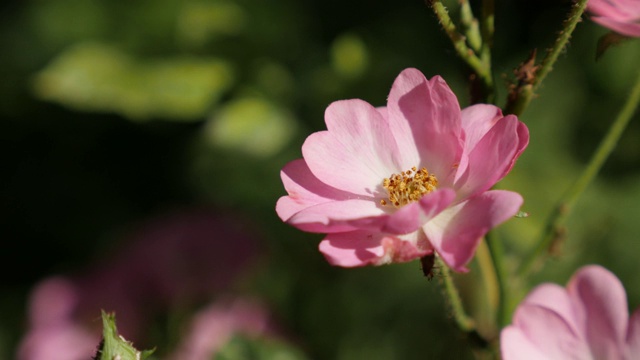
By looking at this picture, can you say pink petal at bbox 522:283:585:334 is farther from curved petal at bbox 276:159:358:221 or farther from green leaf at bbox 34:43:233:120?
green leaf at bbox 34:43:233:120

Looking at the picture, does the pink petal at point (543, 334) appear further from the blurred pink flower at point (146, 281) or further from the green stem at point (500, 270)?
the blurred pink flower at point (146, 281)

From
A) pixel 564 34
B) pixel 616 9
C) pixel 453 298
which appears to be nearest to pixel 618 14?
pixel 616 9

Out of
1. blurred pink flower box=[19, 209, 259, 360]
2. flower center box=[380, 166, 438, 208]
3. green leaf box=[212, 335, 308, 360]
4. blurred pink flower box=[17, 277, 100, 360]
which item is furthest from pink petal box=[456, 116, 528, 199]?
blurred pink flower box=[17, 277, 100, 360]

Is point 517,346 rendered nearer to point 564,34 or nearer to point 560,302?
point 560,302

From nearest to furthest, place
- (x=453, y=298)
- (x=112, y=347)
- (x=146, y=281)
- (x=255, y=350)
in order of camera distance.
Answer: (x=112, y=347)
(x=453, y=298)
(x=255, y=350)
(x=146, y=281)

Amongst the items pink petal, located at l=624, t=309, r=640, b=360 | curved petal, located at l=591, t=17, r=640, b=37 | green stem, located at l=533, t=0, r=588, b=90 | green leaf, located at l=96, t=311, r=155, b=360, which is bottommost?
pink petal, located at l=624, t=309, r=640, b=360

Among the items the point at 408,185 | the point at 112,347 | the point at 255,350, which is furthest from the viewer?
the point at 255,350
